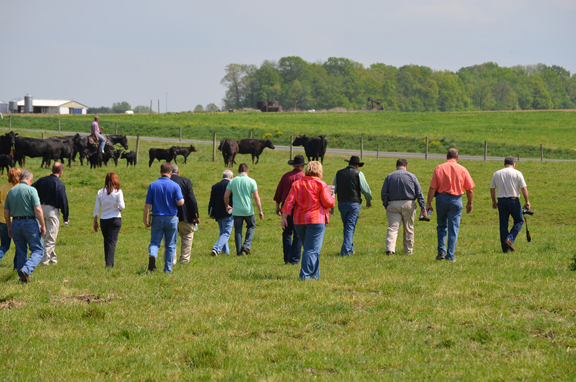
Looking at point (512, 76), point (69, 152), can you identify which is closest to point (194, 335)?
point (69, 152)

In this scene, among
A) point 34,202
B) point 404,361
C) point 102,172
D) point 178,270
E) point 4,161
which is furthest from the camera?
point 102,172

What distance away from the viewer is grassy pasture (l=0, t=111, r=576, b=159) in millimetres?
50531

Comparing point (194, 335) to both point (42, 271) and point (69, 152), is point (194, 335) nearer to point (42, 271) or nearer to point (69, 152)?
point (42, 271)

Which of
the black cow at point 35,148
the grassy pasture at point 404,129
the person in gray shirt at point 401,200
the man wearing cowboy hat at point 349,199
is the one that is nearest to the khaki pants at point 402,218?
the person in gray shirt at point 401,200

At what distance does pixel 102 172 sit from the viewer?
1086 inches

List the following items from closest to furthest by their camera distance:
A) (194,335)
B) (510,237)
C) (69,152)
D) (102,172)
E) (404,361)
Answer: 1. (404,361)
2. (194,335)
3. (510,237)
4. (102,172)
5. (69,152)

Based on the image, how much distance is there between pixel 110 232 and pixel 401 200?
6062 mm

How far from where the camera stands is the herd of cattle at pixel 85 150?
1118 inches

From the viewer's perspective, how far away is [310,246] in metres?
9.49

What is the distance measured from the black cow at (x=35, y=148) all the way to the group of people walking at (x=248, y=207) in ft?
56.6

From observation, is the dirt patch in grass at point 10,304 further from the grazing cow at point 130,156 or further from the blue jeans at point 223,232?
the grazing cow at point 130,156

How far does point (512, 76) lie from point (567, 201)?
169 m

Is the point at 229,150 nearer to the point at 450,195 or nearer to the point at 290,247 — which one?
the point at 290,247

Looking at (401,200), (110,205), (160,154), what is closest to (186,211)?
(110,205)
